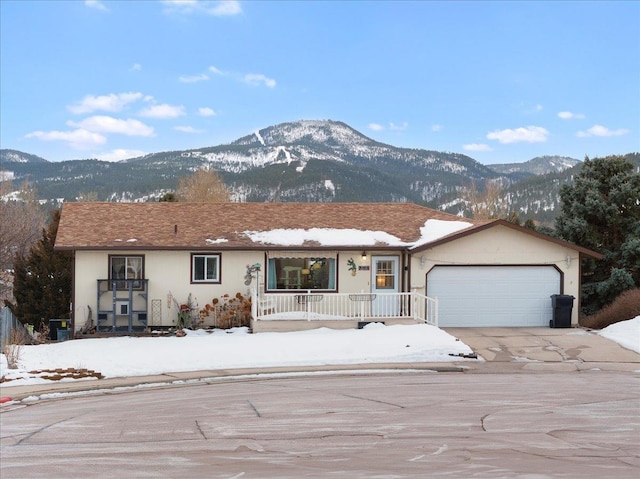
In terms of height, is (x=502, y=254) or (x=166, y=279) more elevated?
(x=502, y=254)

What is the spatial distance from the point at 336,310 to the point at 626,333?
9534mm

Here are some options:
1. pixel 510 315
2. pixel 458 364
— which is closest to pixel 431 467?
pixel 458 364

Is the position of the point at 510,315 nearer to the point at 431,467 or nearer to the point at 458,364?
the point at 458,364

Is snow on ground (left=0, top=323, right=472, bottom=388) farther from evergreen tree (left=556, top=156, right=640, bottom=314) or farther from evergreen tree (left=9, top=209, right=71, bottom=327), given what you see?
evergreen tree (left=556, top=156, right=640, bottom=314)

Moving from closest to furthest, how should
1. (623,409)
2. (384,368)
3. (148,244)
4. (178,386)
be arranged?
(623,409) → (178,386) → (384,368) → (148,244)

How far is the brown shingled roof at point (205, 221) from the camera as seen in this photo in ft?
76.9

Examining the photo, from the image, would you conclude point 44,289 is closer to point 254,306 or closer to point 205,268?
point 205,268

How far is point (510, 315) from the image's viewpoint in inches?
925

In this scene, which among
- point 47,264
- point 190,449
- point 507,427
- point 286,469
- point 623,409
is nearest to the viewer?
point 286,469

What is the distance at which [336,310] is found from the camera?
23.3 meters

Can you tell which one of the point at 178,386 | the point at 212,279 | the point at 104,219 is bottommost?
the point at 178,386

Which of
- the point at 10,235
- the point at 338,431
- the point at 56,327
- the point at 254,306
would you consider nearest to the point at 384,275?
the point at 254,306

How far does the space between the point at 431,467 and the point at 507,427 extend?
2.68 metres

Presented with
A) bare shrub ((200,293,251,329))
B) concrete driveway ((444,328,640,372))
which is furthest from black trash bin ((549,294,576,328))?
bare shrub ((200,293,251,329))
